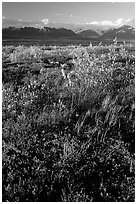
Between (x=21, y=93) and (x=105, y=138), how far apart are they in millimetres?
2705

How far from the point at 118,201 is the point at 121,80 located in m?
4.72

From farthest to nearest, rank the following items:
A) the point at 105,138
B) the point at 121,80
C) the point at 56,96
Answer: the point at 121,80
the point at 56,96
the point at 105,138

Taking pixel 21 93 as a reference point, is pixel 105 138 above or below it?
below

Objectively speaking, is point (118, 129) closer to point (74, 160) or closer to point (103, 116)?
point (103, 116)

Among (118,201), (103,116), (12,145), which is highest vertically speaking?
(103,116)

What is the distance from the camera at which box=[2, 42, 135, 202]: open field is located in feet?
15.0

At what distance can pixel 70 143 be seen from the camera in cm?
559

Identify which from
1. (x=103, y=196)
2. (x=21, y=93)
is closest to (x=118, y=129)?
(x=103, y=196)

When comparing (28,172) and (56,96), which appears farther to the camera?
(56,96)

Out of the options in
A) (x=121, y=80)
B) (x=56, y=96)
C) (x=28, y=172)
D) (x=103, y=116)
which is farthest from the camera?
(x=121, y=80)

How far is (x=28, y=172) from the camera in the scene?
4.86m

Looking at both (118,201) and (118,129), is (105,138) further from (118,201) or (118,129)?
(118,201)

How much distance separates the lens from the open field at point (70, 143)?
15.0ft

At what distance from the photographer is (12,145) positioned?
536cm
